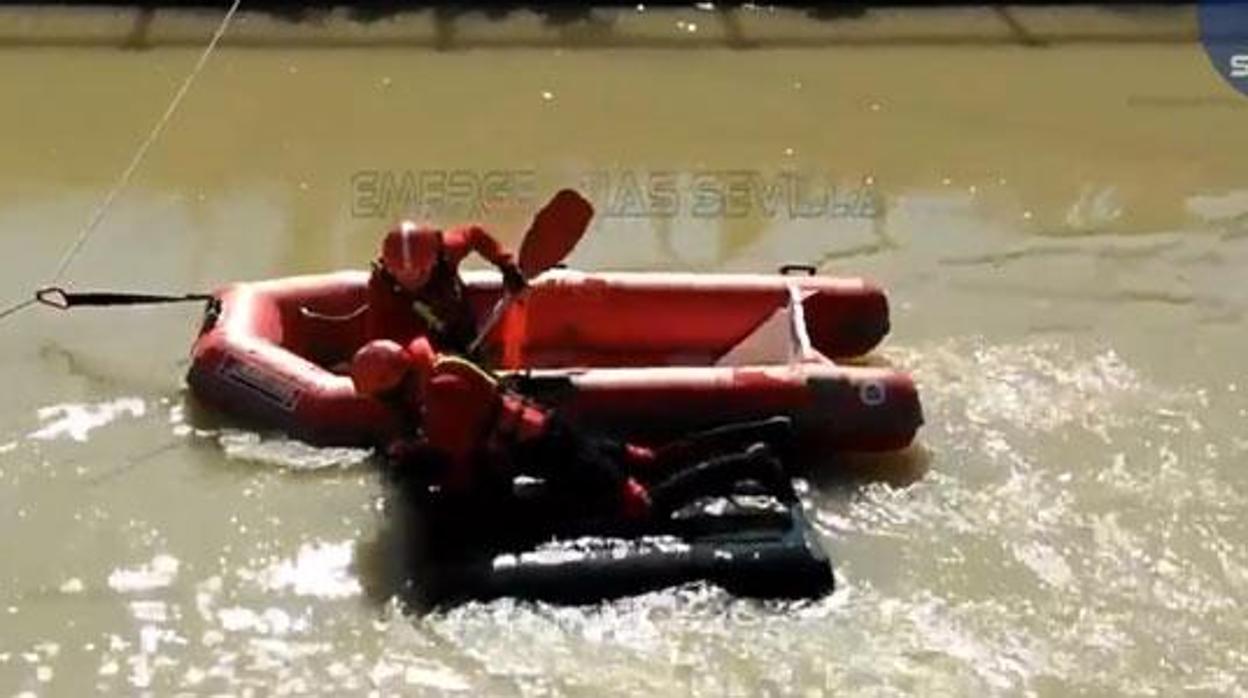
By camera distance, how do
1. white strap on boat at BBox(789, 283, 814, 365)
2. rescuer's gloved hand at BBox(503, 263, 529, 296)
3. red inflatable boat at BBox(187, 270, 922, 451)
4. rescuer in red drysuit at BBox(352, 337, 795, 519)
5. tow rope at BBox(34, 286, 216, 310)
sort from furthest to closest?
tow rope at BBox(34, 286, 216, 310)
white strap on boat at BBox(789, 283, 814, 365)
rescuer's gloved hand at BBox(503, 263, 529, 296)
red inflatable boat at BBox(187, 270, 922, 451)
rescuer in red drysuit at BBox(352, 337, 795, 519)

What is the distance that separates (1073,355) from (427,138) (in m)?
3.53

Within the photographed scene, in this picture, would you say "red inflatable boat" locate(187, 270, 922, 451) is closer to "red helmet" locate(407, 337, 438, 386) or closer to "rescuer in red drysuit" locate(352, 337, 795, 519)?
"rescuer in red drysuit" locate(352, 337, 795, 519)

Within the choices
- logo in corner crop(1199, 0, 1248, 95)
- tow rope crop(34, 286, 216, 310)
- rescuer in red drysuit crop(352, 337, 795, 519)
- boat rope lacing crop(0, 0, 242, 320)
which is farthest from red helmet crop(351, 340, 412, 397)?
logo in corner crop(1199, 0, 1248, 95)

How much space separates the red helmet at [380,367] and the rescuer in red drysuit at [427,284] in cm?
44

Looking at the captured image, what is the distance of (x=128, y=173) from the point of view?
925 cm

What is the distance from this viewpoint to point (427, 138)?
383 inches

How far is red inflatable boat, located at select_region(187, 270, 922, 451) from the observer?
6477 millimetres

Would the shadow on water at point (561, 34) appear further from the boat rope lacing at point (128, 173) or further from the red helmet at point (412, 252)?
the red helmet at point (412, 252)

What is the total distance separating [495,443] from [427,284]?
0.68m

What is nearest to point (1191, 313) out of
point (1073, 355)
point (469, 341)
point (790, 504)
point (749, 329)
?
point (1073, 355)

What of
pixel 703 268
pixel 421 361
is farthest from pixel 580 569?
pixel 703 268

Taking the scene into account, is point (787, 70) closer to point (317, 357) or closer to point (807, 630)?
point (317, 357)

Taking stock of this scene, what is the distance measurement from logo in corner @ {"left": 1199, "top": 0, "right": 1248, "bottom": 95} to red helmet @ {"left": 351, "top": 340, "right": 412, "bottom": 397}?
19.7 feet

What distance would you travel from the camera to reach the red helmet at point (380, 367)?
19.6ft
